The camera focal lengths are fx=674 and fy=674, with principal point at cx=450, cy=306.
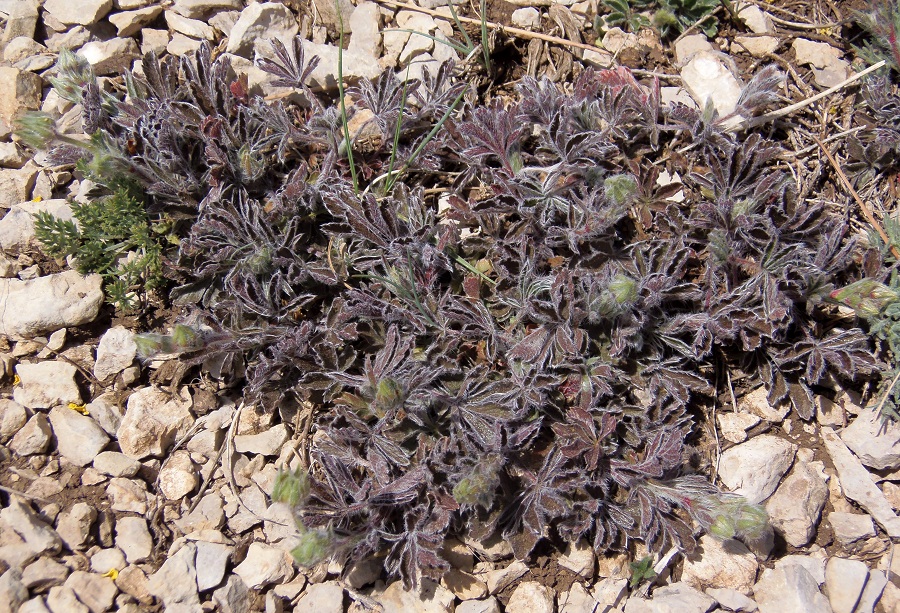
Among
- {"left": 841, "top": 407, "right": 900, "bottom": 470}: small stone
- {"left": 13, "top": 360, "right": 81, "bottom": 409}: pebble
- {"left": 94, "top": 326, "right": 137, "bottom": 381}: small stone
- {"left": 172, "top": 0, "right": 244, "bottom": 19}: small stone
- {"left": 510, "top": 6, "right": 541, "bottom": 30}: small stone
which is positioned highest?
{"left": 510, "top": 6, "right": 541, "bottom": 30}: small stone

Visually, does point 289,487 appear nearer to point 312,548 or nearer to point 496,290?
point 312,548

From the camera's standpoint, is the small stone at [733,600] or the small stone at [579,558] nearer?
the small stone at [733,600]

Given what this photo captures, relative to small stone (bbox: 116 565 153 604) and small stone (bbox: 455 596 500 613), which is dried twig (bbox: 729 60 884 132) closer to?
small stone (bbox: 455 596 500 613)

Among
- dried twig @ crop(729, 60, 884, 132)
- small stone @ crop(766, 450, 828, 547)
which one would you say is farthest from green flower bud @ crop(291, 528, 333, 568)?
dried twig @ crop(729, 60, 884, 132)

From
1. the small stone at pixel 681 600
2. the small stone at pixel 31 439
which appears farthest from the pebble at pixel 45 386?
the small stone at pixel 681 600

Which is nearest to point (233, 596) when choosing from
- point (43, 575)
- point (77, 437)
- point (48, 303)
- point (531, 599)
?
point (43, 575)

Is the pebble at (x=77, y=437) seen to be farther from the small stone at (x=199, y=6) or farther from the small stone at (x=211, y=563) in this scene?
the small stone at (x=199, y=6)

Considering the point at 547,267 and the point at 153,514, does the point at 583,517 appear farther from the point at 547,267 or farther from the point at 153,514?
the point at 153,514
